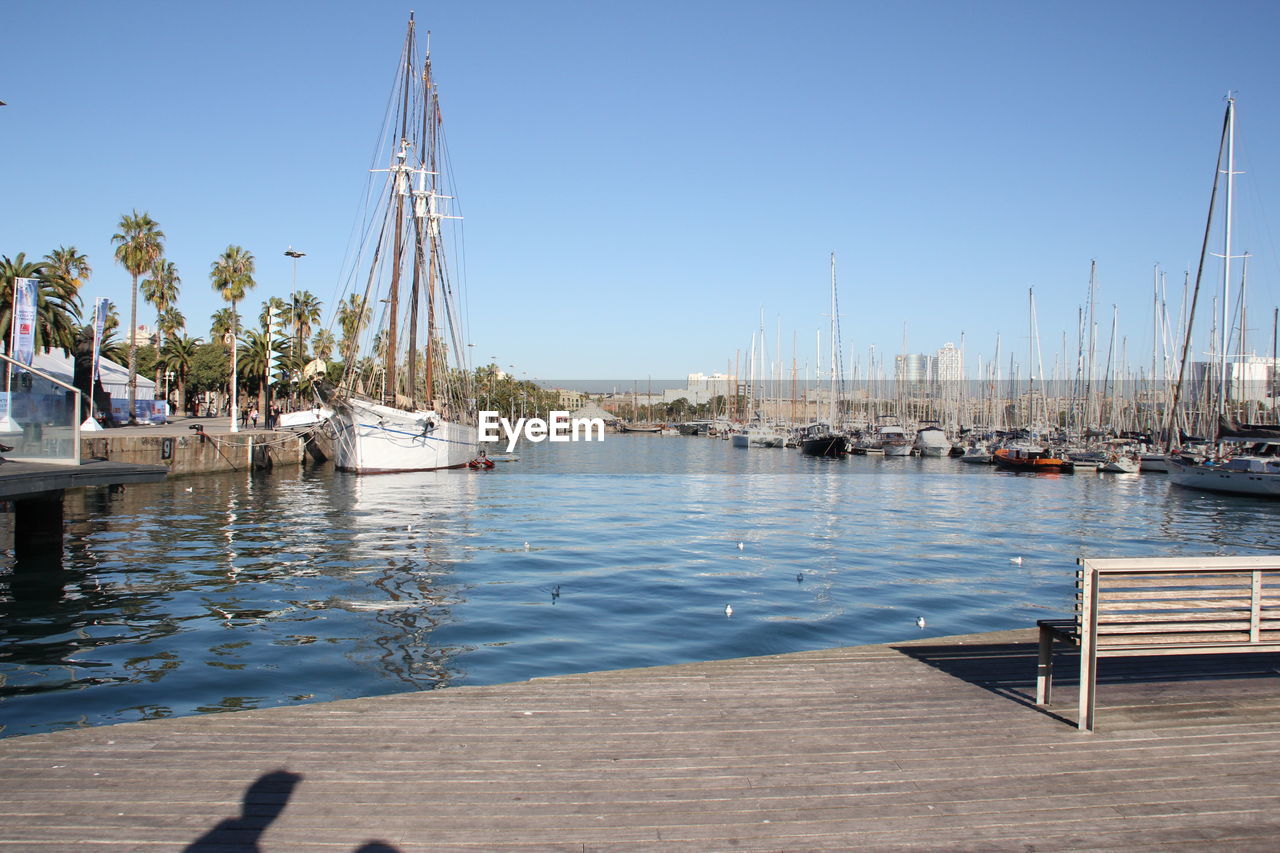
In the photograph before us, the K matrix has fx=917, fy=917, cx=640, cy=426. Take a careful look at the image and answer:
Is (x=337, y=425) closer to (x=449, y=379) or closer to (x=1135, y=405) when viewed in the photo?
(x=449, y=379)

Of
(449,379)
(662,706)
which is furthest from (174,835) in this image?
(449,379)

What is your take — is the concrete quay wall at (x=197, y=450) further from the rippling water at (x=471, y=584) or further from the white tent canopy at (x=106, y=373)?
the white tent canopy at (x=106, y=373)

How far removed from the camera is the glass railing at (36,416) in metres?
16.5

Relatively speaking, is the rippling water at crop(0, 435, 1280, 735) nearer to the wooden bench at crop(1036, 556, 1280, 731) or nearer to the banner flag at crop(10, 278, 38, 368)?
the banner flag at crop(10, 278, 38, 368)

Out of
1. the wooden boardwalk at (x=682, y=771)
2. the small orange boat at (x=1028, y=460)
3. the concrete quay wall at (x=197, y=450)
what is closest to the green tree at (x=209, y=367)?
the concrete quay wall at (x=197, y=450)

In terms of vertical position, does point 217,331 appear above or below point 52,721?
Result: above

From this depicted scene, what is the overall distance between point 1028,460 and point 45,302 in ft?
237

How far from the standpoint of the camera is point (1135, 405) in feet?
326

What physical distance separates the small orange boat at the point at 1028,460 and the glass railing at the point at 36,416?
2880 inches

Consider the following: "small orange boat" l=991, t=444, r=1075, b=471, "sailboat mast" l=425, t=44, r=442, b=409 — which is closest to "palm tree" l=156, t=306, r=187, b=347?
"sailboat mast" l=425, t=44, r=442, b=409

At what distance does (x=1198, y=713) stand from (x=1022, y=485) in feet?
185

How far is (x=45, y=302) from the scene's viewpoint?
4828 cm

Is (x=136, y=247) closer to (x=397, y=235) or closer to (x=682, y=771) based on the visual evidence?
(x=397, y=235)

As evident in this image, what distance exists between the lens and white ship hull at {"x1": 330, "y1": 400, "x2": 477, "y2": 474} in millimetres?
53531
